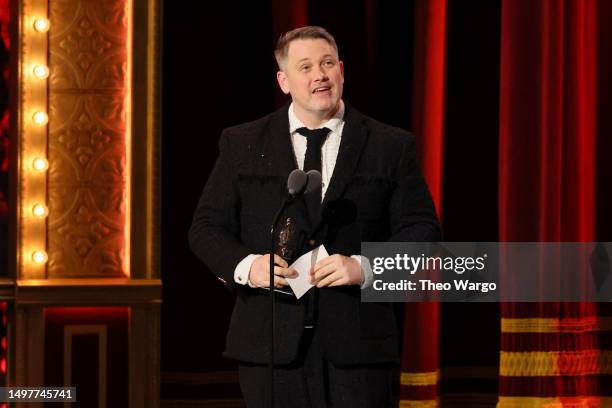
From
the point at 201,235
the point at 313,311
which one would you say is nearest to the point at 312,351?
the point at 313,311

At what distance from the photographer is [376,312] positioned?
2406 millimetres

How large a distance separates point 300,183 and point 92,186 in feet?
4.82

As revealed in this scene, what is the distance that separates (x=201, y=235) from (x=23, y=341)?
119 centimetres

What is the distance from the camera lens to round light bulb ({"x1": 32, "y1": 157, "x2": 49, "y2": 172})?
3.45m

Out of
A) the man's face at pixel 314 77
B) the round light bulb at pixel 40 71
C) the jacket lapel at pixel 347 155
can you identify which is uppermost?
the round light bulb at pixel 40 71

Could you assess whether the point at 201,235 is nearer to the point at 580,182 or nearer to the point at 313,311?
the point at 313,311

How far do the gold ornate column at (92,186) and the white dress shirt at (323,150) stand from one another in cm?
106

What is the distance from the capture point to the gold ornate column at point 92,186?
3465 mm

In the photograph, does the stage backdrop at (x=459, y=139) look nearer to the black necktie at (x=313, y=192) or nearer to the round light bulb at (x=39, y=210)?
the round light bulb at (x=39, y=210)

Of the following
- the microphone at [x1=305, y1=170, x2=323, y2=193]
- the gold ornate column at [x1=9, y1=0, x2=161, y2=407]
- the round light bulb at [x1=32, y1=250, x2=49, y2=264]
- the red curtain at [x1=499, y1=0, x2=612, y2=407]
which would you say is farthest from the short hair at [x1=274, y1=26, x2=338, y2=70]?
the red curtain at [x1=499, y1=0, x2=612, y2=407]

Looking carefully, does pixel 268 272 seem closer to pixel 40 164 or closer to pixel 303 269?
pixel 303 269

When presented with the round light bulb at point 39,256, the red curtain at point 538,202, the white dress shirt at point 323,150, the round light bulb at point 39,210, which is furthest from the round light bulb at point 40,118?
the red curtain at point 538,202

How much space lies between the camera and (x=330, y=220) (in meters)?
2.42

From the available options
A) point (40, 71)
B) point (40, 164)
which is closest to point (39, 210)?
point (40, 164)
